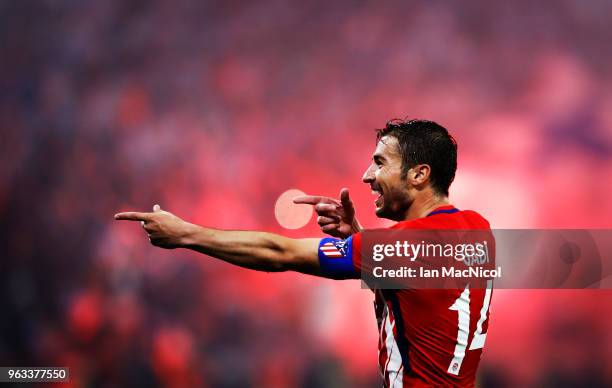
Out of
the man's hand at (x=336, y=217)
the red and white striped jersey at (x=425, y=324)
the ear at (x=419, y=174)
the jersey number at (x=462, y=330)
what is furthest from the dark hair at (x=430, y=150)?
the jersey number at (x=462, y=330)

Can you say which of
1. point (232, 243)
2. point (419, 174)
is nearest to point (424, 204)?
point (419, 174)

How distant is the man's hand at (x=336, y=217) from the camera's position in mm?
3799

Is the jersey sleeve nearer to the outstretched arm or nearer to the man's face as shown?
the outstretched arm

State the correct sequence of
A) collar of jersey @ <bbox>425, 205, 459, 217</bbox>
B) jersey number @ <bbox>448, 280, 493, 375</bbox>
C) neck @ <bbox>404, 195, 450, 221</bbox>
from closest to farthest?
jersey number @ <bbox>448, 280, 493, 375</bbox> < collar of jersey @ <bbox>425, 205, 459, 217</bbox> < neck @ <bbox>404, 195, 450, 221</bbox>

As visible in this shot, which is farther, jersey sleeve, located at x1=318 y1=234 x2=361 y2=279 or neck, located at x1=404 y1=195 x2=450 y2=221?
neck, located at x1=404 y1=195 x2=450 y2=221

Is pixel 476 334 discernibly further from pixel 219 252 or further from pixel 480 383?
pixel 480 383

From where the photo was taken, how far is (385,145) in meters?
3.54

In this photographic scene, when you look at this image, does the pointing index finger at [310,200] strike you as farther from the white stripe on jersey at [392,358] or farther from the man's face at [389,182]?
the white stripe on jersey at [392,358]

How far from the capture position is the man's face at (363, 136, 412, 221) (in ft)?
11.2

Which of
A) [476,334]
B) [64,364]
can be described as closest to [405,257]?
[476,334]

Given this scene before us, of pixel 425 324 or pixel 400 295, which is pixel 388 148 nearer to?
pixel 400 295

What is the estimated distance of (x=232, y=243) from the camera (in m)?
2.90

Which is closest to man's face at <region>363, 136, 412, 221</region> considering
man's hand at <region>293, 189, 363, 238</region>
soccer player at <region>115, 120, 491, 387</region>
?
soccer player at <region>115, 120, 491, 387</region>

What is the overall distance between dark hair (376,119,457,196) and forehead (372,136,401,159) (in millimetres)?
24
